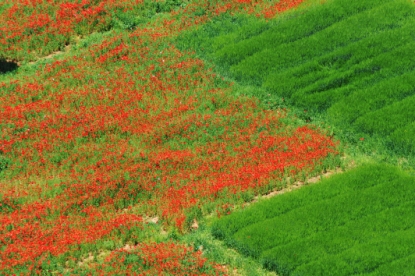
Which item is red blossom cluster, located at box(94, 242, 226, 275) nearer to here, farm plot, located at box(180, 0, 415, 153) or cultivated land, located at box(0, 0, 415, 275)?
cultivated land, located at box(0, 0, 415, 275)

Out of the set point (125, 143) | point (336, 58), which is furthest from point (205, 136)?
point (336, 58)

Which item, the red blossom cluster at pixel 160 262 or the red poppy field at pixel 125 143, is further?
the red poppy field at pixel 125 143

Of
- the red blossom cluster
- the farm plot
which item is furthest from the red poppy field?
the farm plot

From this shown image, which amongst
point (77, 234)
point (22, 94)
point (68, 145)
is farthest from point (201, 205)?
point (22, 94)

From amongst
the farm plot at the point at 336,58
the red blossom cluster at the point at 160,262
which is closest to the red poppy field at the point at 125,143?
the red blossom cluster at the point at 160,262

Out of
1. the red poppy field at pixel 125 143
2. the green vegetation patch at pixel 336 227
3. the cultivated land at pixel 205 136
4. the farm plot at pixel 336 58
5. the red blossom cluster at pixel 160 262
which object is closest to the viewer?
the green vegetation patch at pixel 336 227

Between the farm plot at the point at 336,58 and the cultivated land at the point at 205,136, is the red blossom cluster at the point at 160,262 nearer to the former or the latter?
the cultivated land at the point at 205,136

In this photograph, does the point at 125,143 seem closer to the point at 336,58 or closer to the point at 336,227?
the point at 336,227

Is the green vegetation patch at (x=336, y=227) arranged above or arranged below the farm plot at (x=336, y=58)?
below
